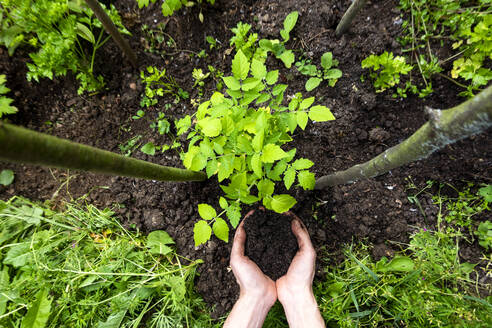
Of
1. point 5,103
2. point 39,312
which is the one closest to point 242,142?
point 39,312

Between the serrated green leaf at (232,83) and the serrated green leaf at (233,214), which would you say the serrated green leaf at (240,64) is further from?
the serrated green leaf at (233,214)

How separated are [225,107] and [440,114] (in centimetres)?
94

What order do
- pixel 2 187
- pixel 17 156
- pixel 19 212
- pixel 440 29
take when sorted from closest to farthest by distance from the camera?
pixel 17 156, pixel 440 29, pixel 19 212, pixel 2 187

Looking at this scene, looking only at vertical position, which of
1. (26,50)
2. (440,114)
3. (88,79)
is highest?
(26,50)

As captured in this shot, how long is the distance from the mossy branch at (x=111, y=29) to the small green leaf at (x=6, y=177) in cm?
159

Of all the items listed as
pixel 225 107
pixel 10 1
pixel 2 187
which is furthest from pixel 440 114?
pixel 2 187

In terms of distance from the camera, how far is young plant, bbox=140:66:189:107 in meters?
2.30

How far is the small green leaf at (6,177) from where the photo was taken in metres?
2.35

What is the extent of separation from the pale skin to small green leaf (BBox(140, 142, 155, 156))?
103 cm

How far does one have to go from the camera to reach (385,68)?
1915 mm

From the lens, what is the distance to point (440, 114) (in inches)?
30.5

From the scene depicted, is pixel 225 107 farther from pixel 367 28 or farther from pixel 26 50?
pixel 26 50

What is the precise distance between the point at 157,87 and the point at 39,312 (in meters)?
2.03

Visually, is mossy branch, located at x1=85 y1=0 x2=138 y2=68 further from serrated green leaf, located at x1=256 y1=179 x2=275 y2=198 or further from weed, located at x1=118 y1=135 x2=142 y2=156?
serrated green leaf, located at x1=256 y1=179 x2=275 y2=198
